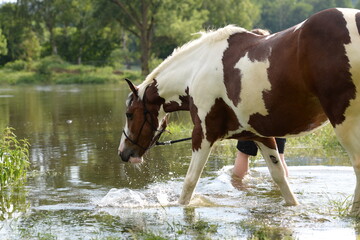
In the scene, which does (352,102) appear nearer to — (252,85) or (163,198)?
(252,85)

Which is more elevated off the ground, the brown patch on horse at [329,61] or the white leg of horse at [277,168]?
the brown patch on horse at [329,61]

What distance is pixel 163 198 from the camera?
709 centimetres

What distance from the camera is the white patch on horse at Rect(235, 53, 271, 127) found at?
5472 millimetres

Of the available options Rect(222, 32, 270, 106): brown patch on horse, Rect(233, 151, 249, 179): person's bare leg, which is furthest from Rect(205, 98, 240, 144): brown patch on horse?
Answer: Rect(233, 151, 249, 179): person's bare leg

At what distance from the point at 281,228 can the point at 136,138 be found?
2.17 m

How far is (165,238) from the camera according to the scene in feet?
16.6

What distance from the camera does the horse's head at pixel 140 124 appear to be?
22.2 feet

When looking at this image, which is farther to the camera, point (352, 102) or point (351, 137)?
point (351, 137)

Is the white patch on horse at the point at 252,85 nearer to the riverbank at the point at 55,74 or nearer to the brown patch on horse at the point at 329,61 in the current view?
the brown patch on horse at the point at 329,61

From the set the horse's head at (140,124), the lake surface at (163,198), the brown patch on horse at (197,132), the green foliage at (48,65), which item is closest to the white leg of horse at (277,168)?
the lake surface at (163,198)

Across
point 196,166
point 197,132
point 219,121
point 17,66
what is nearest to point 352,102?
point 219,121

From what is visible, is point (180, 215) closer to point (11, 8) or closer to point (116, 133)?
point (116, 133)

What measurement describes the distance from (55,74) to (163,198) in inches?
1814

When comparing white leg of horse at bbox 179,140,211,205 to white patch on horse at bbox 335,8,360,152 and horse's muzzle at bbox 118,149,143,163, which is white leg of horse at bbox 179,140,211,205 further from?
white patch on horse at bbox 335,8,360,152
